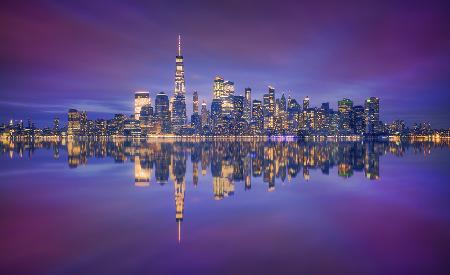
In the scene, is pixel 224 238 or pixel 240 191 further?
pixel 240 191

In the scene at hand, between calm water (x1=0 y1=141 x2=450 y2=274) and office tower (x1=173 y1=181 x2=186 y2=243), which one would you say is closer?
calm water (x1=0 y1=141 x2=450 y2=274)

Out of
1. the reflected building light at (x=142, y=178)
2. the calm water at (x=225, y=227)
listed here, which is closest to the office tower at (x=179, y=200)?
the calm water at (x=225, y=227)

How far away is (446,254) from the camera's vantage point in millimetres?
11836

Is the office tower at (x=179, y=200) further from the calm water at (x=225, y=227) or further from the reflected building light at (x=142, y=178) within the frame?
the reflected building light at (x=142, y=178)

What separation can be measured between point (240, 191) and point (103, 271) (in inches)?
616

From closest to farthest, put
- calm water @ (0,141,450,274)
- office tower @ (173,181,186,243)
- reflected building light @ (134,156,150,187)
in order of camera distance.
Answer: calm water @ (0,141,450,274), office tower @ (173,181,186,243), reflected building light @ (134,156,150,187)

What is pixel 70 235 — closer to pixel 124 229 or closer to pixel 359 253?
pixel 124 229

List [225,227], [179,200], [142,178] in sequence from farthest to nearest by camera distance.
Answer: [142,178], [179,200], [225,227]

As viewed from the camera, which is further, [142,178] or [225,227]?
[142,178]

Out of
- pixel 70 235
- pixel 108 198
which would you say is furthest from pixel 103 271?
pixel 108 198

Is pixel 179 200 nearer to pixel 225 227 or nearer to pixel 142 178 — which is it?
pixel 225 227

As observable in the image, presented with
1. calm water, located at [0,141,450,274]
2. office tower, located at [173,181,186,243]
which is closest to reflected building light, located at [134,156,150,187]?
calm water, located at [0,141,450,274]

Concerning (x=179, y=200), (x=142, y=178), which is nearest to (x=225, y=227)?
(x=179, y=200)

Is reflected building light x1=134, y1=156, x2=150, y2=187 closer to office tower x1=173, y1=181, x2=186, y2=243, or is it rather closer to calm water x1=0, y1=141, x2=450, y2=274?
calm water x1=0, y1=141, x2=450, y2=274
